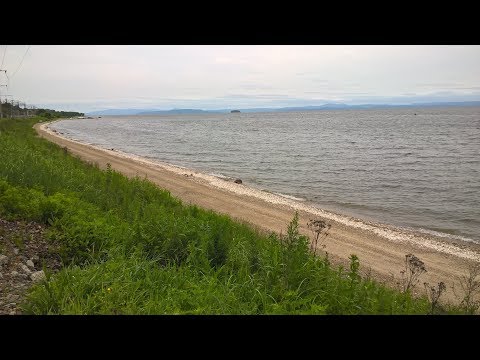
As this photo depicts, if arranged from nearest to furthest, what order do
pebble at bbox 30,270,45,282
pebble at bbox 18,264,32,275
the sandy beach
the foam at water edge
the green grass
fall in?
the green grass, pebble at bbox 30,270,45,282, pebble at bbox 18,264,32,275, the sandy beach, the foam at water edge

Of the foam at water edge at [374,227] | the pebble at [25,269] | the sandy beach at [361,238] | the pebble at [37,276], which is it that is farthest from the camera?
the foam at water edge at [374,227]

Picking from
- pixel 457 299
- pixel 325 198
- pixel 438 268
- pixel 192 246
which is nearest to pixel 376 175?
pixel 325 198

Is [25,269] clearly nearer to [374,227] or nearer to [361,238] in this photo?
[361,238]

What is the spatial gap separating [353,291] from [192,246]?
257cm

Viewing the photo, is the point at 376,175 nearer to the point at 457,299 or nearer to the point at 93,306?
the point at 457,299

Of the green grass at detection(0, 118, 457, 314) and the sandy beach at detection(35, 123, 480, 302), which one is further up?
the green grass at detection(0, 118, 457, 314)

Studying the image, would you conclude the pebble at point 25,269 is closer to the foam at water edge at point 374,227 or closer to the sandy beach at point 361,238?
the sandy beach at point 361,238

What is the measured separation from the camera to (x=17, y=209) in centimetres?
639

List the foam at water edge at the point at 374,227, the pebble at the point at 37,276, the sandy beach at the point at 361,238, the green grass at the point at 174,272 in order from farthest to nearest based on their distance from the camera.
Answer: the foam at water edge at the point at 374,227, the sandy beach at the point at 361,238, the pebble at the point at 37,276, the green grass at the point at 174,272

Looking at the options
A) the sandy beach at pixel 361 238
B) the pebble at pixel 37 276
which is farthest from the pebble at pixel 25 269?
the sandy beach at pixel 361 238

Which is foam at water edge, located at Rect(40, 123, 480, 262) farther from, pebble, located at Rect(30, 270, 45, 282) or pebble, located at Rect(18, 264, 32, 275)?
pebble, located at Rect(18, 264, 32, 275)

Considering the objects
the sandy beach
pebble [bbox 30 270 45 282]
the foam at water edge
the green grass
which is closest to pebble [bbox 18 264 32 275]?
pebble [bbox 30 270 45 282]

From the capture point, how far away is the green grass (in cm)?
407

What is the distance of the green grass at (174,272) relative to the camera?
4070mm
